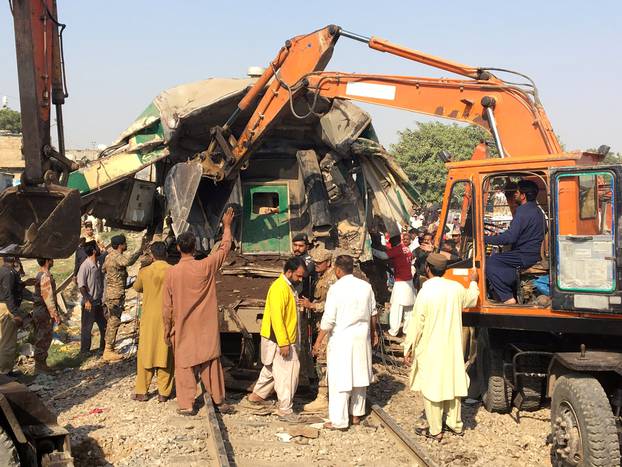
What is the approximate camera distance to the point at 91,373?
9.38 meters

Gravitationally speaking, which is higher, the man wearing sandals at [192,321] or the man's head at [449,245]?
the man's head at [449,245]

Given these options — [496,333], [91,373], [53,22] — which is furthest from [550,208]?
[91,373]

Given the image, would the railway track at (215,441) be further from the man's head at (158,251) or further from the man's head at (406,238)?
the man's head at (406,238)

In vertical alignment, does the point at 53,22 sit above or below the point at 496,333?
above

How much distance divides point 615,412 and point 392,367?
13.5 feet

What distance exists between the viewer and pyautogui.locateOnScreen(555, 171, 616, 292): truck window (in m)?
5.74

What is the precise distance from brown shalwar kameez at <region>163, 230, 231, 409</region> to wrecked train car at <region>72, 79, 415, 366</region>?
1493 mm

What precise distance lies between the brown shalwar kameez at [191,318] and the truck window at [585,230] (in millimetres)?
3404

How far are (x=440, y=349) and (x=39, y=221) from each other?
160 inches

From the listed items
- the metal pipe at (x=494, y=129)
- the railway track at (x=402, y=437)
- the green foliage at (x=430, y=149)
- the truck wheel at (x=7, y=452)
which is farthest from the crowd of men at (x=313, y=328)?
the green foliage at (x=430, y=149)

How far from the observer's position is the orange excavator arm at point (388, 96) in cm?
715

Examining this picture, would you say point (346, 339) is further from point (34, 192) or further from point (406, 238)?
point (406, 238)

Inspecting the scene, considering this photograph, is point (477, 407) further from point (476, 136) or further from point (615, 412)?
point (476, 136)

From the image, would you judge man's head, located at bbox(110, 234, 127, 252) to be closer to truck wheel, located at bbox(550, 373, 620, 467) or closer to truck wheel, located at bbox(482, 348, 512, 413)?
truck wheel, located at bbox(482, 348, 512, 413)
